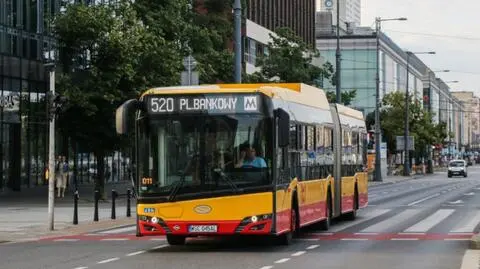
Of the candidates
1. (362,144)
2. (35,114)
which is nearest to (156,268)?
(362,144)

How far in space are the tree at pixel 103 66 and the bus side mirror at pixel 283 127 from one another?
1949 centimetres

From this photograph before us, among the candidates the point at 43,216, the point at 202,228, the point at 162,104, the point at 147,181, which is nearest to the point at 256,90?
the point at 162,104

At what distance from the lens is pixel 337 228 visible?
23156mm

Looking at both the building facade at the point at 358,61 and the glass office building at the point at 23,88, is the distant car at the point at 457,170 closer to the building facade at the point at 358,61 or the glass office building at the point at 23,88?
the building facade at the point at 358,61

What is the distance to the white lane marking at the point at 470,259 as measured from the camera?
46.6ft

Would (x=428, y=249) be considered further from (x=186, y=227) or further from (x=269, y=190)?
(x=186, y=227)

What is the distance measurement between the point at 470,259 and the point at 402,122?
8957cm

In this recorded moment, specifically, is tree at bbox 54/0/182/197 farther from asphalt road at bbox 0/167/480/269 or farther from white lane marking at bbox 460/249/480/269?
white lane marking at bbox 460/249/480/269

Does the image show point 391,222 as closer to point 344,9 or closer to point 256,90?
point 256,90

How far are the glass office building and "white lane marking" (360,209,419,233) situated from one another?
59.6 feet

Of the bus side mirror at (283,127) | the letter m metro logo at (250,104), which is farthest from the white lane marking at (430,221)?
the letter m metro logo at (250,104)

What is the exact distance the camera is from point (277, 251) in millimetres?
17188

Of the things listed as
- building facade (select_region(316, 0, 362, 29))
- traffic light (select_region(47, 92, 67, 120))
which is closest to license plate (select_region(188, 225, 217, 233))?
traffic light (select_region(47, 92, 67, 120))

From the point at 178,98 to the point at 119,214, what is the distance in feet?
43.9
